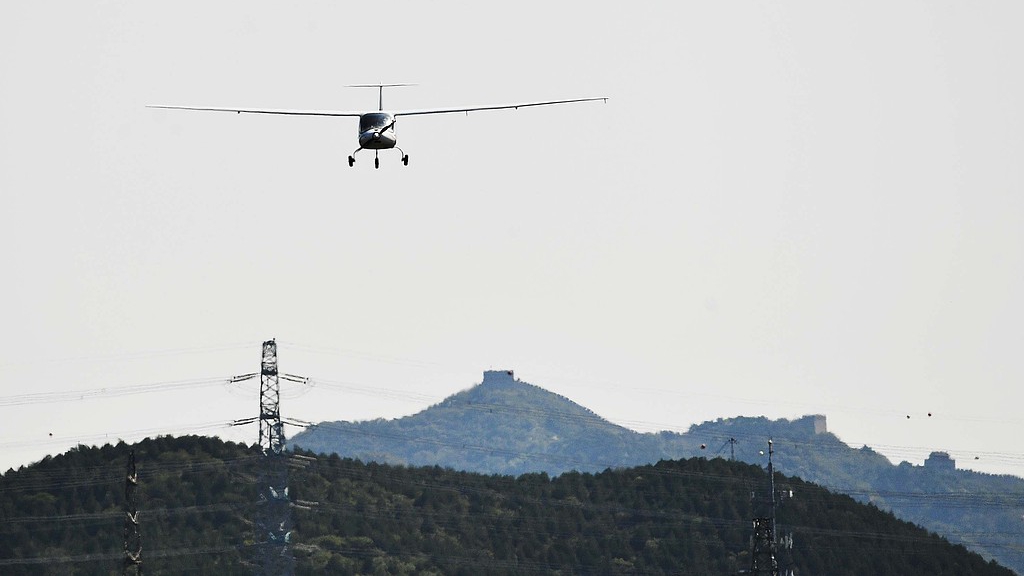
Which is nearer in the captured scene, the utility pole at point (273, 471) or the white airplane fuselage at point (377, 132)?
the white airplane fuselage at point (377, 132)

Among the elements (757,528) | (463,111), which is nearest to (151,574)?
(757,528)

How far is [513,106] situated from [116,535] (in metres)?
112

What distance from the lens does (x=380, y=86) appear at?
102000 millimetres

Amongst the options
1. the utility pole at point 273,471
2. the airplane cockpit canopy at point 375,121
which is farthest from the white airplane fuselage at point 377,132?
the utility pole at point 273,471

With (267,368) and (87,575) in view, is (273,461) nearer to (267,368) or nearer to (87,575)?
(267,368)

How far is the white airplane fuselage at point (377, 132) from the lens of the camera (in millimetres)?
89812

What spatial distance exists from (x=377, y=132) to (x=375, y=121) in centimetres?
88

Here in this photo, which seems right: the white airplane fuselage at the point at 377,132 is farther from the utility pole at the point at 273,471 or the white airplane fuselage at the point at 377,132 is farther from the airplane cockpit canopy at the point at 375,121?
the utility pole at the point at 273,471

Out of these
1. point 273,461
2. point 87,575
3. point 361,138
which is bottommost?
point 87,575

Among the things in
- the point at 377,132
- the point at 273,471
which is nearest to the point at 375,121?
the point at 377,132

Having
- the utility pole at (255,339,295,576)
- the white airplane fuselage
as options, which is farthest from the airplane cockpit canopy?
the utility pole at (255,339,295,576)

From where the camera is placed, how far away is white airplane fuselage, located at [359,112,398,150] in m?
89.8

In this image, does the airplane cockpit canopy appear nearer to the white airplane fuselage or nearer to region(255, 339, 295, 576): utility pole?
the white airplane fuselage

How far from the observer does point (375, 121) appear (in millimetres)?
90625
